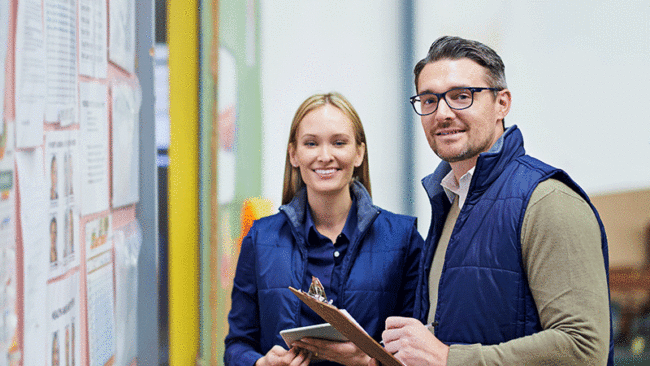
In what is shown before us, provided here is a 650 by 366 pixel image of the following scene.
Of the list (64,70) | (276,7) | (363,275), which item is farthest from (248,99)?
(64,70)

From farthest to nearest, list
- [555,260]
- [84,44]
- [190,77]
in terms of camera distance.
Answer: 1. [190,77]
2. [84,44]
3. [555,260]

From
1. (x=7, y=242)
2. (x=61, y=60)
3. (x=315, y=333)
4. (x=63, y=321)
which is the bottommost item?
(x=315, y=333)

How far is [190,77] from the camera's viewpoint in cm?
270

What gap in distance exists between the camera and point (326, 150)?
1.82 m

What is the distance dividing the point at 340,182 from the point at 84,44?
2.77ft

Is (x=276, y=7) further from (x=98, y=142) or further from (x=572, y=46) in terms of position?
(x=98, y=142)

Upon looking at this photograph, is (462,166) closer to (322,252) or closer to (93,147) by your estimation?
(322,252)

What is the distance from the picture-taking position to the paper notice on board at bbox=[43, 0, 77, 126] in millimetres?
1171

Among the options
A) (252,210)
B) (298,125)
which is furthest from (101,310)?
(252,210)

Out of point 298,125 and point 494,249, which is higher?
point 298,125

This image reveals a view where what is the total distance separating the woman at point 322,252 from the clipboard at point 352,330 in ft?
1.10

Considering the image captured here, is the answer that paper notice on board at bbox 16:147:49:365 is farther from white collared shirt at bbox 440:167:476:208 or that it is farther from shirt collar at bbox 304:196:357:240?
white collared shirt at bbox 440:167:476:208

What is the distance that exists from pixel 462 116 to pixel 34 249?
1.03 metres

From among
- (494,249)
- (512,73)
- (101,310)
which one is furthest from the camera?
(512,73)
